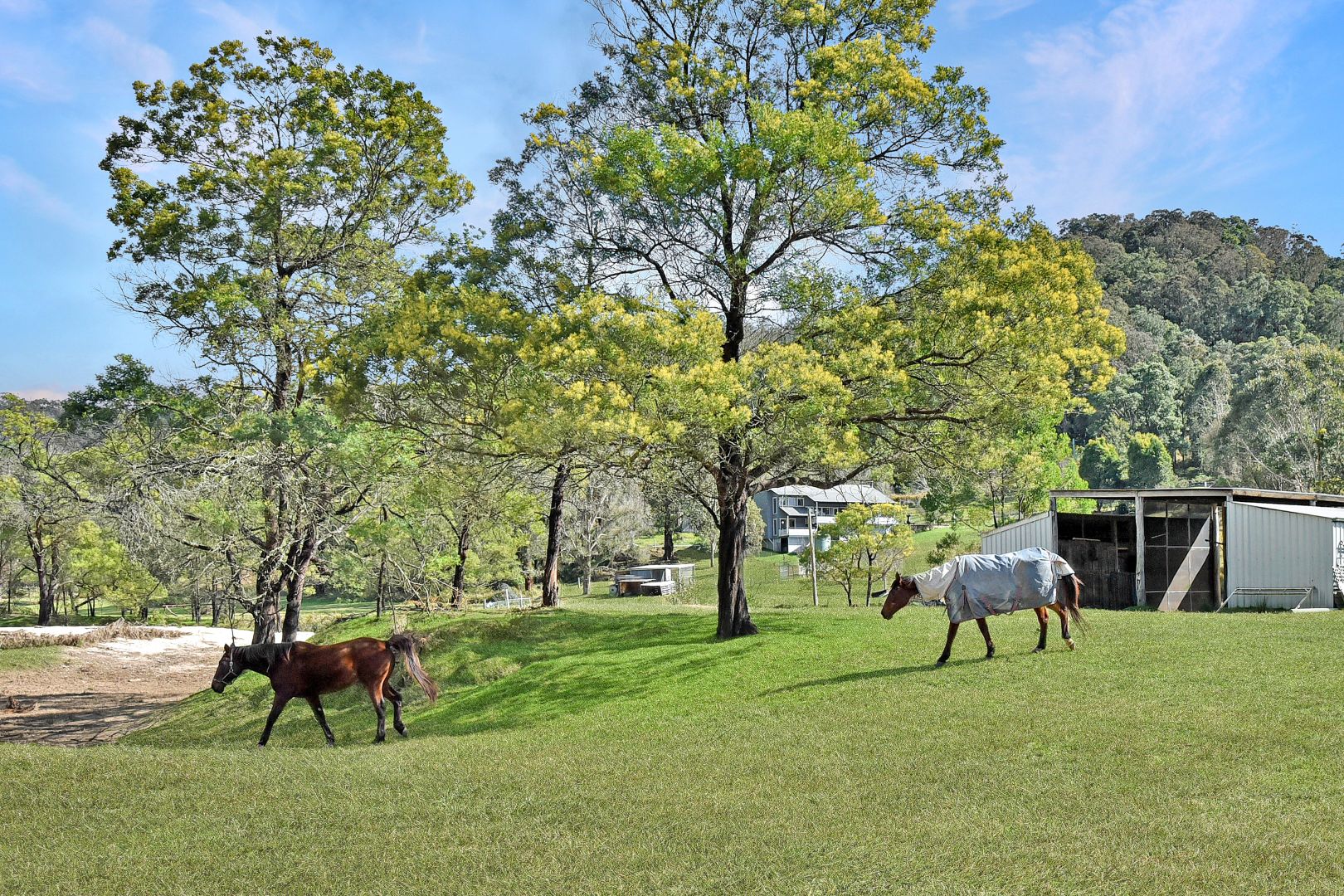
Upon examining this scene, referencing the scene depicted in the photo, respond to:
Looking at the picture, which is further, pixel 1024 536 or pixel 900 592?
pixel 1024 536

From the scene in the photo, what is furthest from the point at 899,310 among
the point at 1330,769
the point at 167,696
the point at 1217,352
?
the point at 1217,352

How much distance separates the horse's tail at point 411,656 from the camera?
35.8ft

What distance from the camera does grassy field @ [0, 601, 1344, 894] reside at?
575 centimetres

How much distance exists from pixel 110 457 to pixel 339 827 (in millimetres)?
16235

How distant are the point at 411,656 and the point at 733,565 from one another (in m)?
7.53

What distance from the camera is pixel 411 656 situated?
11.0 m

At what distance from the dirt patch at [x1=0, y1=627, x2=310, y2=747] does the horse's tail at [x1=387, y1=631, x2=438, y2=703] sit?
6387 mm

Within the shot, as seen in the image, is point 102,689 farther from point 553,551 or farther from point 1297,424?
point 1297,424

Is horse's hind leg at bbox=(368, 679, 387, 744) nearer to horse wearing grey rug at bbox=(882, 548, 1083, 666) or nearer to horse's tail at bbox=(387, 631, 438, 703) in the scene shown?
horse's tail at bbox=(387, 631, 438, 703)

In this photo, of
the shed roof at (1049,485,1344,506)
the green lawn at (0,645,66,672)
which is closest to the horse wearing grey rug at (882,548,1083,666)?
the shed roof at (1049,485,1344,506)

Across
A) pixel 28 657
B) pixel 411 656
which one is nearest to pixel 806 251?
pixel 411 656

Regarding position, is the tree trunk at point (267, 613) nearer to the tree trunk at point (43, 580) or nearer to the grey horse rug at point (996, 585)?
the grey horse rug at point (996, 585)

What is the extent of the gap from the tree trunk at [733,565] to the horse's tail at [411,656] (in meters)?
6.84

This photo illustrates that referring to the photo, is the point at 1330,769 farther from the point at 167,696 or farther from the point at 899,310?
the point at 167,696
